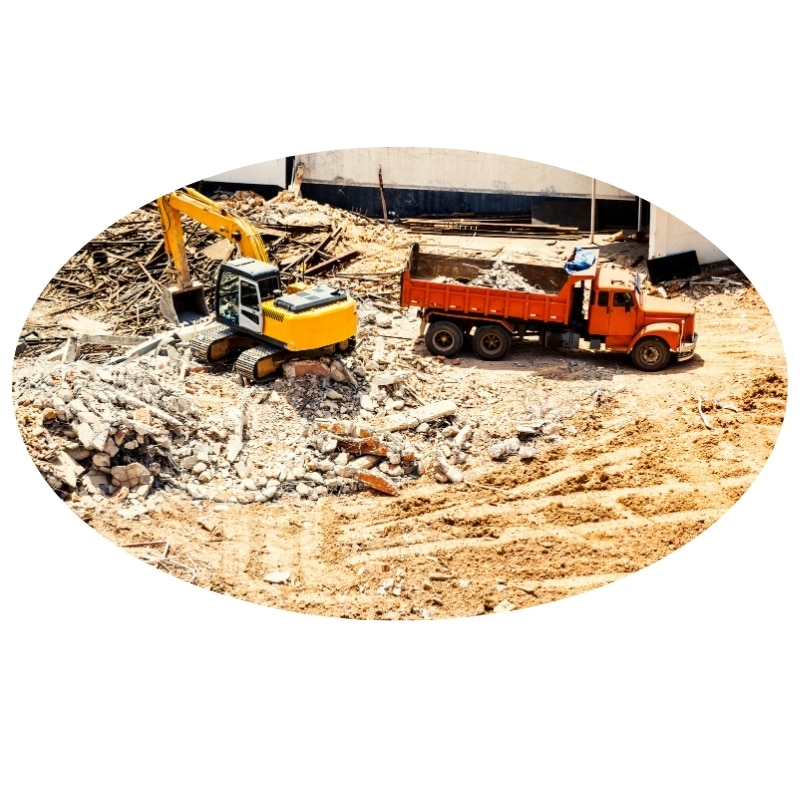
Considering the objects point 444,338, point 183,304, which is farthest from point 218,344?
point 444,338

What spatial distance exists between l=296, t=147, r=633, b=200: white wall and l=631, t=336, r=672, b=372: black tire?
5820 mm

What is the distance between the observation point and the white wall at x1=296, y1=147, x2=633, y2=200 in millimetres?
23906

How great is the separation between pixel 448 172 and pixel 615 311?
6.37 meters

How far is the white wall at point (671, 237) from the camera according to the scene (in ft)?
73.5

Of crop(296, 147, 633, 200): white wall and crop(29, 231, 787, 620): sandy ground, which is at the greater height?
crop(296, 147, 633, 200): white wall

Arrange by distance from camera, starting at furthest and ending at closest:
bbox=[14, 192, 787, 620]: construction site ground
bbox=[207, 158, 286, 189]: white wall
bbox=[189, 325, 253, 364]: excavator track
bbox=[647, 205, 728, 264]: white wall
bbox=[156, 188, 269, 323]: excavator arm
Result: 1. bbox=[207, 158, 286, 189]: white wall
2. bbox=[647, 205, 728, 264]: white wall
3. bbox=[156, 188, 269, 323]: excavator arm
4. bbox=[189, 325, 253, 364]: excavator track
5. bbox=[14, 192, 787, 620]: construction site ground

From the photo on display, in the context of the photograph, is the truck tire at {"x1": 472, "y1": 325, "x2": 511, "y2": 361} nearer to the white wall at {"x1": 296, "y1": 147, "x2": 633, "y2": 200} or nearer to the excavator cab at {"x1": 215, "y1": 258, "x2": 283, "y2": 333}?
the excavator cab at {"x1": 215, "y1": 258, "x2": 283, "y2": 333}

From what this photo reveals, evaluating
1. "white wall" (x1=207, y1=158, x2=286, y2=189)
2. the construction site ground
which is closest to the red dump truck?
the construction site ground

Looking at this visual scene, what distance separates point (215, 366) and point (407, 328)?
133 inches

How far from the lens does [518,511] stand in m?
15.1

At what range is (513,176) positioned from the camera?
78.9ft

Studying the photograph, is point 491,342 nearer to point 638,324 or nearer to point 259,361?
point 638,324

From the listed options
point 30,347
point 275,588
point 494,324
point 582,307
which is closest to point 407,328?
point 494,324

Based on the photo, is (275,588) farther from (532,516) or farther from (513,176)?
(513,176)
